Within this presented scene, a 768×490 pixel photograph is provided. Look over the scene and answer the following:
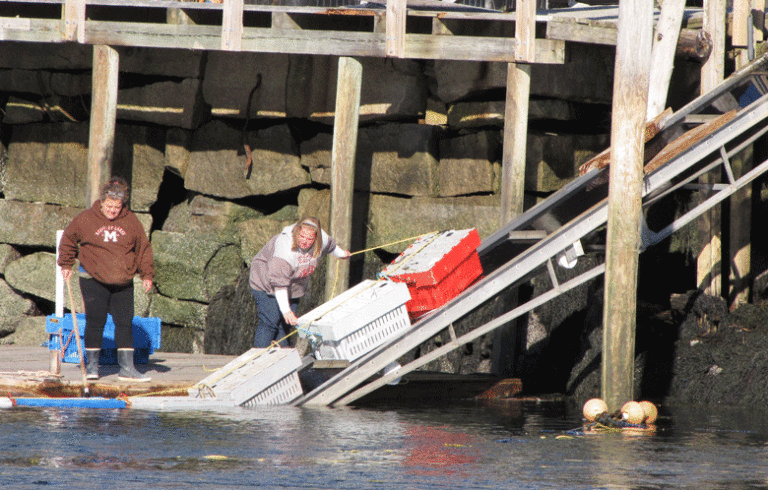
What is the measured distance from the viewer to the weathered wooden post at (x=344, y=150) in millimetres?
11766

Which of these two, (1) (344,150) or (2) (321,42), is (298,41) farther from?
(1) (344,150)

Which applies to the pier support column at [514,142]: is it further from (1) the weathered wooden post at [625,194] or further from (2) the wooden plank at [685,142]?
(1) the weathered wooden post at [625,194]

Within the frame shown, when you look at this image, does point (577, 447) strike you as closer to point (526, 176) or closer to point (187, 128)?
point (526, 176)

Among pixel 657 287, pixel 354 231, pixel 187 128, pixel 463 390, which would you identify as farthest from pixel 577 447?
pixel 187 128

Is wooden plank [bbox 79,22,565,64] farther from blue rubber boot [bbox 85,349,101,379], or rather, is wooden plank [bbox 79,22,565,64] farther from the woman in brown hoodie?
blue rubber boot [bbox 85,349,101,379]

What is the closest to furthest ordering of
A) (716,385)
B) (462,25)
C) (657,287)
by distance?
(716,385), (462,25), (657,287)

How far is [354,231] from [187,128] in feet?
9.01

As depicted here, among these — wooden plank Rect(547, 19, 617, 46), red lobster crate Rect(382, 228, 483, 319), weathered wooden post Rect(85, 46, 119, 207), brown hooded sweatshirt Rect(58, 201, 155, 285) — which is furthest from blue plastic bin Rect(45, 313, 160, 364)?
wooden plank Rect(547, 19, 617, 46)

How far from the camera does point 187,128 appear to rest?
14852 mm

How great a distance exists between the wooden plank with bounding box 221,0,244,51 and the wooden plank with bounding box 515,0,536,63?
2.78 metres

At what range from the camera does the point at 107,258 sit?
8750 mm

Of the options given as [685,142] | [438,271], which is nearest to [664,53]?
[685,142]

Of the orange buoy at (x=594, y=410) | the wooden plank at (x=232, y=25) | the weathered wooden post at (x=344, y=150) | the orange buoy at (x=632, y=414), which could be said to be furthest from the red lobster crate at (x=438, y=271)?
the wooden plank at (x=232, y=25)

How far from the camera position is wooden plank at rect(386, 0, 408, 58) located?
11.2 meters
